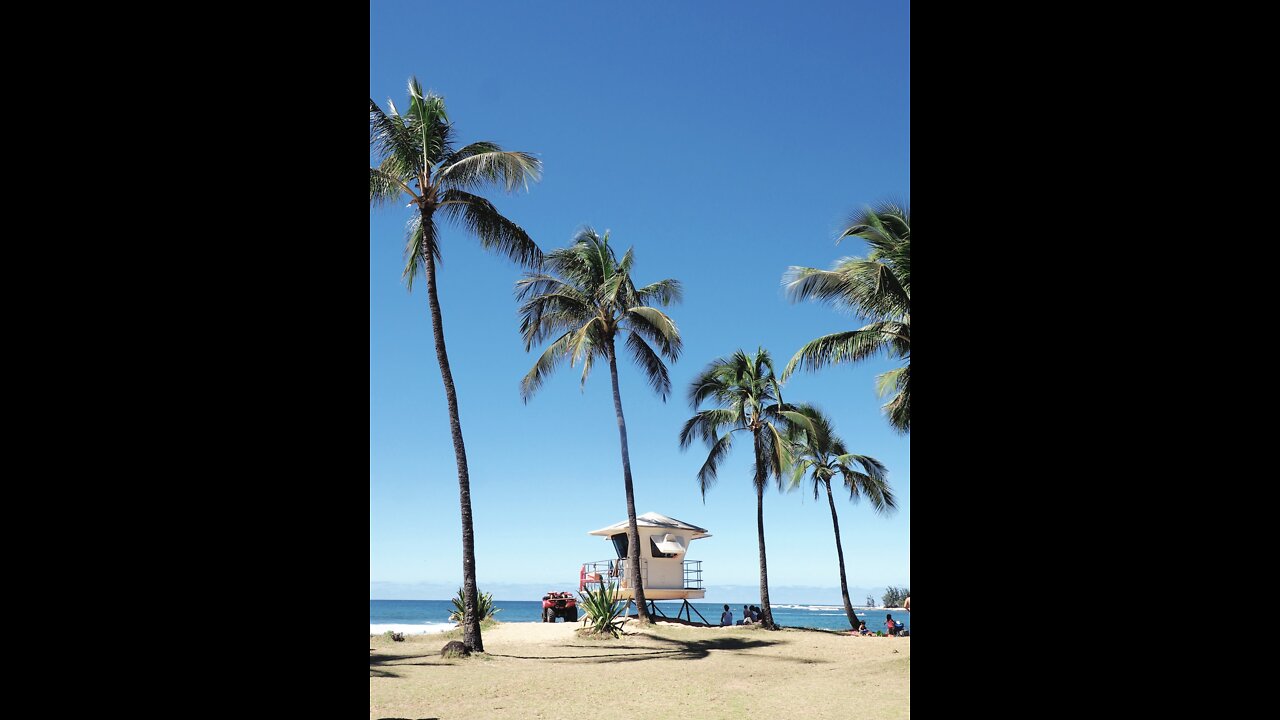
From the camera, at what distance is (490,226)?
1410 centimetres

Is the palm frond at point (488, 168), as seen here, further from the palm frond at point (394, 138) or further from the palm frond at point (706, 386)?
the palm frond at point (706, 386)

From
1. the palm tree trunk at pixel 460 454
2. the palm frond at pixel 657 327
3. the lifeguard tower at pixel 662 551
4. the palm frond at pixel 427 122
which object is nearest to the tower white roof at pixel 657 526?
the lifeguard tower at pixel 662 551

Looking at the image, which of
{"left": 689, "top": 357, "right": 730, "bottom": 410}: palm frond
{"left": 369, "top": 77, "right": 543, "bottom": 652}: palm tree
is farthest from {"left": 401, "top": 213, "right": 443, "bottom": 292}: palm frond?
{"left": 689, "top": 357, "right": 730, "bottom": 410}: palm frond

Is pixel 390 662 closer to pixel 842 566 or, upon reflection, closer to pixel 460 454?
pixel 460 454

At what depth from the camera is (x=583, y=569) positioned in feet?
76.7

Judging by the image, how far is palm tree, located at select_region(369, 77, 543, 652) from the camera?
13.5 metres

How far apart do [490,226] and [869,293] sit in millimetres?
6153

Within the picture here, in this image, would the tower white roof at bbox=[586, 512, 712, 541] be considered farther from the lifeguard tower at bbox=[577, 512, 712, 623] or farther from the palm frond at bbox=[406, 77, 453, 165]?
the palm frond at bbox=[406, 77, 453, 165]

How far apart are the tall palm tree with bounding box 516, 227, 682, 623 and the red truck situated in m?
5.09
